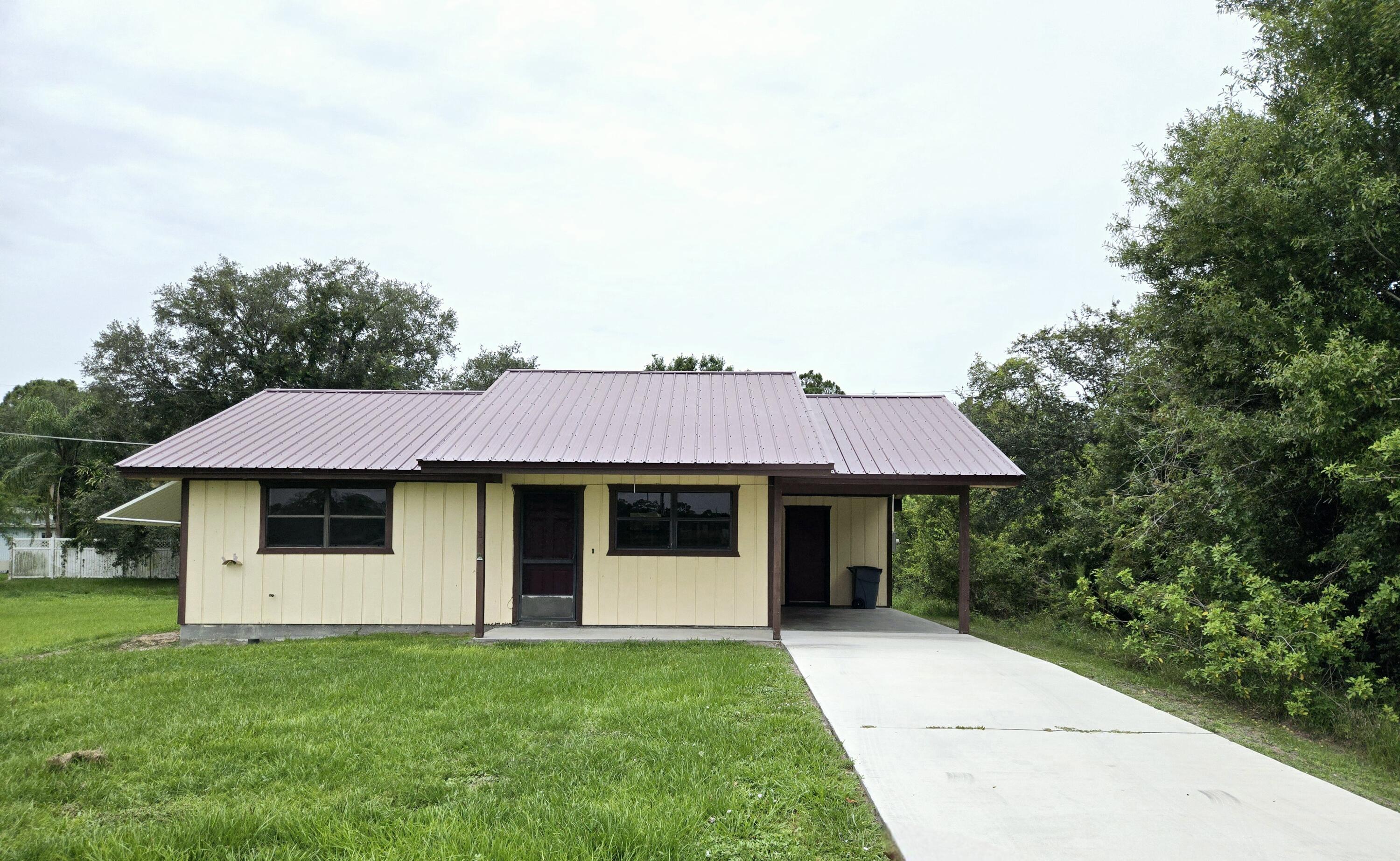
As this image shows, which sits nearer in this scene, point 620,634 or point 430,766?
point 430,766

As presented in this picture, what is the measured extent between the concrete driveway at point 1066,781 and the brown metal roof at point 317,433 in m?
7.46

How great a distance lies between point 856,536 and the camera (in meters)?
15.7

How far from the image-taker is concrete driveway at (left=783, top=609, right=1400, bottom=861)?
370cm

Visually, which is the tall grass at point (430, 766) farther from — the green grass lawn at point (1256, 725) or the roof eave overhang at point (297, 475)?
the roof eave overhang at point (297, 475)

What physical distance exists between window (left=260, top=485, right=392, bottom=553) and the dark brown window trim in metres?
0.01

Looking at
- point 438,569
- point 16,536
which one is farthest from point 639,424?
point 16,536

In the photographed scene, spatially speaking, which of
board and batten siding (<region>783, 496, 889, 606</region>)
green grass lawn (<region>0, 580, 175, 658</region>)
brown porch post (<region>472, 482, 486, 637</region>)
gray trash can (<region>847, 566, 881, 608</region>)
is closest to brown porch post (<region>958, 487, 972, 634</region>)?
gray trash can (<region>847, 566, 881, 608</region>)

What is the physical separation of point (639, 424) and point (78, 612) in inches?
523

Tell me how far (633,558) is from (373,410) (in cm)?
576

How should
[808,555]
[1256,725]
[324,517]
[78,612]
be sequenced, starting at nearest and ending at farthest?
[1256,725] → [324,517] → [808,555] → [78,612]

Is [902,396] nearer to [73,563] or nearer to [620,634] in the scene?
[620,634]

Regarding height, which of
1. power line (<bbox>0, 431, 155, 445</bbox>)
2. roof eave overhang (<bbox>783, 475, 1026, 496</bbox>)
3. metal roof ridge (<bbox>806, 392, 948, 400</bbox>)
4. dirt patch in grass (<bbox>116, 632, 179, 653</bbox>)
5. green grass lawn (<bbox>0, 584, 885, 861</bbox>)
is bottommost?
dirt patch in grass (<bbox>116, 632, 179, 653</bbox>)

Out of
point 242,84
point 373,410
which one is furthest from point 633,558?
point 242,84

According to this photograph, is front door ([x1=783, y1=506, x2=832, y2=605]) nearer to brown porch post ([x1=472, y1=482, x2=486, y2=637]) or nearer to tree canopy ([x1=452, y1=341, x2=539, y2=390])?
brown porch post ([x1=472, y1=482, x2=486, y2=637])
